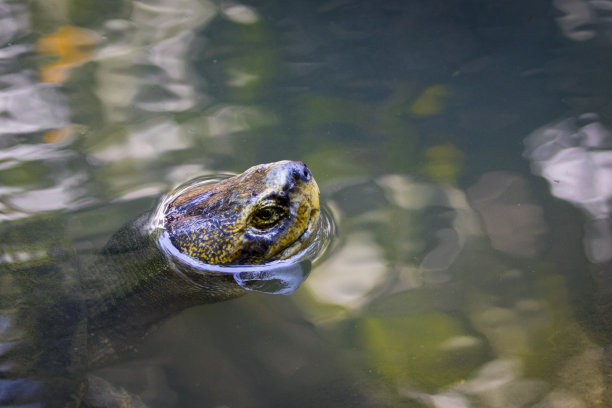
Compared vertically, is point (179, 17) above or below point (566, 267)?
above

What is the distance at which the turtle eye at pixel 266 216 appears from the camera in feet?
8.11

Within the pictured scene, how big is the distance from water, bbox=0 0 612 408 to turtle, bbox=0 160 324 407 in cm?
11

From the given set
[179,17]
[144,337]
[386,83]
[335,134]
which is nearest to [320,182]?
[335,134]

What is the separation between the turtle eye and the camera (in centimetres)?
247

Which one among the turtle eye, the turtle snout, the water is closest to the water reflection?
the water

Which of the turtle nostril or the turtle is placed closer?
the turtle

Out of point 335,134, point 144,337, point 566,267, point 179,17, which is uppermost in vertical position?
point 179,17

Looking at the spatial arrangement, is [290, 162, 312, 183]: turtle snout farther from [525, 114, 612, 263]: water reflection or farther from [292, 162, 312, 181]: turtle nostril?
[525, 114, 612, 263]: water reflection

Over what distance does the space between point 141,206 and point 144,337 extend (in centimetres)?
77

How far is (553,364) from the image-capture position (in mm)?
2197

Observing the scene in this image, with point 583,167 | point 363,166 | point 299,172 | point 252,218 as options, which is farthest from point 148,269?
point 583,167

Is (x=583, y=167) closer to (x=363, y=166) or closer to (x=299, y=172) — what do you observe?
(x=363, y=166)

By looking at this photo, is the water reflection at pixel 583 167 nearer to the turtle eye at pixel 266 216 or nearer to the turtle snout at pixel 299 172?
the turtle snout at pixel 299 172

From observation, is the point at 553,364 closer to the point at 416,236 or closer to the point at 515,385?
the point at 515,385
